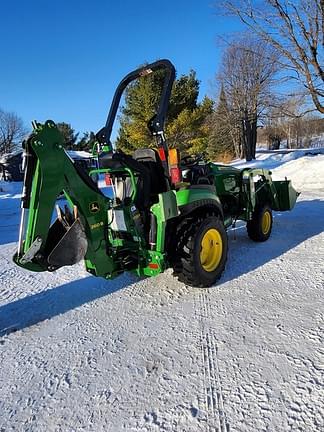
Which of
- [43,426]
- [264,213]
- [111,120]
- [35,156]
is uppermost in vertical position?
[111,120]

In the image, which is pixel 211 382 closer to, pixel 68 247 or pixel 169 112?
pixel 68 247

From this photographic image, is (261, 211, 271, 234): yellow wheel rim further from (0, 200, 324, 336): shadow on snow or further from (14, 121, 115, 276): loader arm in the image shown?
(14, 121, 115, 276): loader arm

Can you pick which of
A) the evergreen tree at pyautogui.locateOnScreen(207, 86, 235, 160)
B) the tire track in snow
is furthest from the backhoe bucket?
the evergreen tree at pyautogui.locateOnScreen(207, 86, 235, 160)

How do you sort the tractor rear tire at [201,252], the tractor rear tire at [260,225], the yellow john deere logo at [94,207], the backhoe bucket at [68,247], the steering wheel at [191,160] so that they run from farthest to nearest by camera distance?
the tractor rear tire at [260,225] → the steering wheel at [191,160] → the tractor rear tire at [201,252] → the yellow john deere logo at [94,207] → the backhoe bucket at [68,247]

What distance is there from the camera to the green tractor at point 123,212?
8.77 ft

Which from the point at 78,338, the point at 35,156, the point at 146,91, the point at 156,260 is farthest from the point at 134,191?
the point at 146,91

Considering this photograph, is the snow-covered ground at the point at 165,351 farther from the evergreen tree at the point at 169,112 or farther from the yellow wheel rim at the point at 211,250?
the evergreen tree at the point at 169,112

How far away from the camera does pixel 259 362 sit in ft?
7.93

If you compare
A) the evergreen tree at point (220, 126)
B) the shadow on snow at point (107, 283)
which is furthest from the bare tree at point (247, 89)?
the shadow on snow at point (107, 283)

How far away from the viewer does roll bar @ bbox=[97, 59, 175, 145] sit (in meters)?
3.52

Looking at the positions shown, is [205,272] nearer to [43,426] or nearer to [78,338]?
[78,338]

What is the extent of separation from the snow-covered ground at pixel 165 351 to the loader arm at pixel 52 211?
0.65 metres

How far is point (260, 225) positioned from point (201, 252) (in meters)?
2.05

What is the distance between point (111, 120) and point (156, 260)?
1.89 metres
